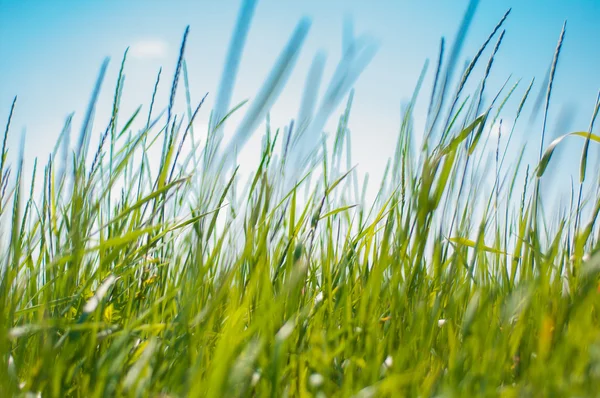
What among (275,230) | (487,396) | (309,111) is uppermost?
(309,111)

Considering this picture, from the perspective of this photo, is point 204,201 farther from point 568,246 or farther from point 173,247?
point 568,246

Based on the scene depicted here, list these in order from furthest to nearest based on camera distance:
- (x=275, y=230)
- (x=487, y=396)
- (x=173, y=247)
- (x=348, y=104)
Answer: (x=173, y=247)
(x=348, y=104)
(x=275, y=230)
(x=487, y=396)

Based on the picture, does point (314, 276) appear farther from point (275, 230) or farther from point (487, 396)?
point (487, 396)

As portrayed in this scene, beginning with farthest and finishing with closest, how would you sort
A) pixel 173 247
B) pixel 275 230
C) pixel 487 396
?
pixel 173 247
pixel 275 230
pixel 487 396

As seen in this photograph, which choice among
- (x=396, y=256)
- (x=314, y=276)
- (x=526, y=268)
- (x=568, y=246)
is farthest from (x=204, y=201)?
(x=568, y=246)

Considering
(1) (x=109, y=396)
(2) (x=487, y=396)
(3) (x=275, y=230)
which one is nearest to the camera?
(2) (x=487, y=396)

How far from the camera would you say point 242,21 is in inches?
25.1

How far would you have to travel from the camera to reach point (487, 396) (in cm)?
61

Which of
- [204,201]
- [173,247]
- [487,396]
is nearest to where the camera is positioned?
[487,396]

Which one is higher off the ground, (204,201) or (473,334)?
(204,201)

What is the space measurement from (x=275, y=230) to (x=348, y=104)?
1.20 feet

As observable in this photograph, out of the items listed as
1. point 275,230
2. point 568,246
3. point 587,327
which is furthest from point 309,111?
point 568,246

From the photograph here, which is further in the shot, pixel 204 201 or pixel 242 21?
pixel 204 201

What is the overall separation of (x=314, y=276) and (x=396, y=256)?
1.59 ft
